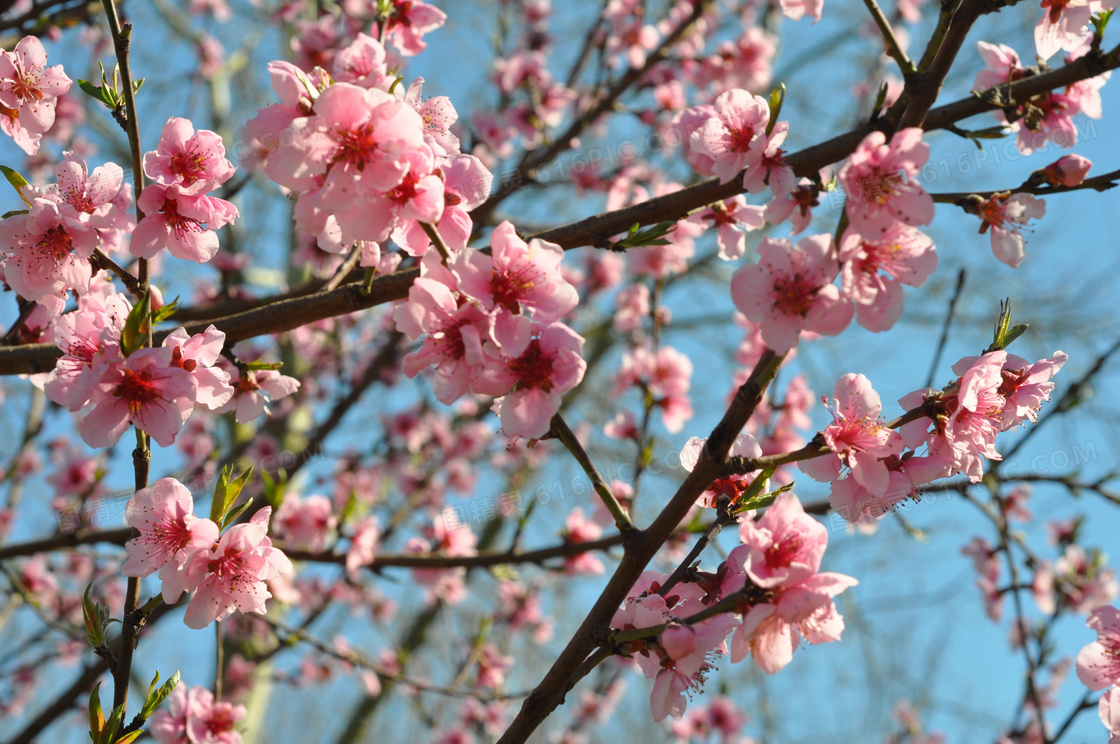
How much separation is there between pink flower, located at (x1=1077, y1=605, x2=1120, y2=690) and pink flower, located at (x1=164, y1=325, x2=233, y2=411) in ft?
6.21

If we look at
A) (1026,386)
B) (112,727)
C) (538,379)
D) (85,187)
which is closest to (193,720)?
(112,727)

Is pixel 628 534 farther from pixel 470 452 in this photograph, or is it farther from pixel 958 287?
pixel 470 452

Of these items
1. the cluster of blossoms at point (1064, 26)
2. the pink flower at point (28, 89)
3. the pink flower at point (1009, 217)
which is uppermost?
the cluster of blossoms at point (1064, 26)

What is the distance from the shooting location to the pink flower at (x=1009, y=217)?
149 cm

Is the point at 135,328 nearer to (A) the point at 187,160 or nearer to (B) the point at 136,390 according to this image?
(B) the point at 136,390

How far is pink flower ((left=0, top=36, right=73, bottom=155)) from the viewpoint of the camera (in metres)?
1.91

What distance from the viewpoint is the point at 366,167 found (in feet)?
4.29

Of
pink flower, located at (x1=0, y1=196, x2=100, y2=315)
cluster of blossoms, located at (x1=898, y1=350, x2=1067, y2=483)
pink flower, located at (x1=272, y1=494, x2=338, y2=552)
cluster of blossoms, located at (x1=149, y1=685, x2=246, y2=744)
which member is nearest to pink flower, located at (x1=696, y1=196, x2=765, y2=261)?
cluster of blossoms, located at (x1=898, y1=350, x2=1067, y2=483)

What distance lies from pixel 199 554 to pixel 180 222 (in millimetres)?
746

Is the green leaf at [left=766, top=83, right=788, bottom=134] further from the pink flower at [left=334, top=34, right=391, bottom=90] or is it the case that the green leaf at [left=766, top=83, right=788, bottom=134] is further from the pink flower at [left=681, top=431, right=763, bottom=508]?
the pink flower at [left=334, top=34, right=391, bottom=90]

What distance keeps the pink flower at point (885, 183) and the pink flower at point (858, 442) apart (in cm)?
40

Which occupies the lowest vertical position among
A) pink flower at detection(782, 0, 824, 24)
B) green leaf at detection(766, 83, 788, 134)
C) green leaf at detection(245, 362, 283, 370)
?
green leaf at detection(245, 362, 283, 370)

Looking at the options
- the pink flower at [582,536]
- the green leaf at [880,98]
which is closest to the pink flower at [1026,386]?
the green leaf at [880,98]

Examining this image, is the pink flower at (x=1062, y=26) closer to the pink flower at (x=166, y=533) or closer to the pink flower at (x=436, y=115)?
the pink flower at (x=436, y=115)
